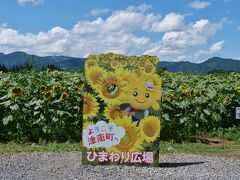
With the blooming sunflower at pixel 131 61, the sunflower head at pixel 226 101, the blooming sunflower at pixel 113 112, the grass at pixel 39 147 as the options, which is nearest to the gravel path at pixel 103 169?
the grass at pixel 39 147

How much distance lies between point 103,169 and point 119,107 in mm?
896

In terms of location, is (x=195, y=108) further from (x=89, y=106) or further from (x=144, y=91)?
(x=89, y=106)

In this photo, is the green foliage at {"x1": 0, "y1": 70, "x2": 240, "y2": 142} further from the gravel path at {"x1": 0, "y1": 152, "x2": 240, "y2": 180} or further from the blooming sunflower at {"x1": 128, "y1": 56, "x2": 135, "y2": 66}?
the blooming sunflower at {"x1": 128, "y1": 56, "x2": 135, "y2": 66}

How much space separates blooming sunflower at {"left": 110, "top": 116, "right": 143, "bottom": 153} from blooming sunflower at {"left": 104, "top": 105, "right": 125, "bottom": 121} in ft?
0.23

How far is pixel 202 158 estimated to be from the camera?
8.45 m

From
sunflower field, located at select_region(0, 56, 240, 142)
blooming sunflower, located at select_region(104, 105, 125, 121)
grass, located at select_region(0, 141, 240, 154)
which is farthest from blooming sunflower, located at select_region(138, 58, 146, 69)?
sunflower field, located at select_region(0, 56, 240, 142)

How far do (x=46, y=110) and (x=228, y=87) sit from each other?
17.7 ft

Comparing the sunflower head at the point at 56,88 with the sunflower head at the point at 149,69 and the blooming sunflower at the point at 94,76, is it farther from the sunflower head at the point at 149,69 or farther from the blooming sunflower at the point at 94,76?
the sunflower head at the point at 149,69

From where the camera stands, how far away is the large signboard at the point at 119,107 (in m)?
7.42

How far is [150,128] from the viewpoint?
24.7 ft

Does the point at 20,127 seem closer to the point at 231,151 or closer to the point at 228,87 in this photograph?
the point at 231,151

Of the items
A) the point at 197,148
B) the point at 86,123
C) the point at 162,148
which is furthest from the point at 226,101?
the point at 86,123

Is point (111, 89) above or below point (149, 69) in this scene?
below

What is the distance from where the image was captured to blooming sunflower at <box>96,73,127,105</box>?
24.3 ft
